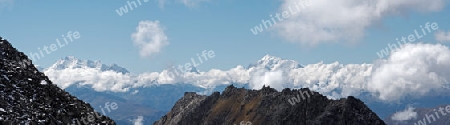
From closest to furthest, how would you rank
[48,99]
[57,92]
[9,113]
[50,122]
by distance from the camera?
[9,113] → [50,122] → [48,99] → [57,92]

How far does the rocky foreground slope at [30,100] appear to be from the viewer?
40031 mm

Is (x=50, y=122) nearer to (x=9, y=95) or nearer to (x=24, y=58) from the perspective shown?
(x=9, y=95)

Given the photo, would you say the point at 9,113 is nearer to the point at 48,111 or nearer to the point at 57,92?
the point at 48,111

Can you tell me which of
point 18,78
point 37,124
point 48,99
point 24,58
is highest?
point 24,58

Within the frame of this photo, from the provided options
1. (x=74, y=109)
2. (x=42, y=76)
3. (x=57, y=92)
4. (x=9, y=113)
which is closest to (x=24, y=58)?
(x=42, y=76)

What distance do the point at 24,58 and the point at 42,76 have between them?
3176mm

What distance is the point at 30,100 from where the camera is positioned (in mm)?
42938

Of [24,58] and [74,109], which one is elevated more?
[24,58]

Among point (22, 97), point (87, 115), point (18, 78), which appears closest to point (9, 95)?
point (22, 97)

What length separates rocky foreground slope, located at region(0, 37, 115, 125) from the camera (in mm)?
40031

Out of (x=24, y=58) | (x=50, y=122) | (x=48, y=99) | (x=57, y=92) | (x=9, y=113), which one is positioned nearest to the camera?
(x=9, y=113)

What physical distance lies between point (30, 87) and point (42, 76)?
469cm

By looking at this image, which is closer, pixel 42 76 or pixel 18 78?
pixel 18 78

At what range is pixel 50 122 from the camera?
41.4 metres
